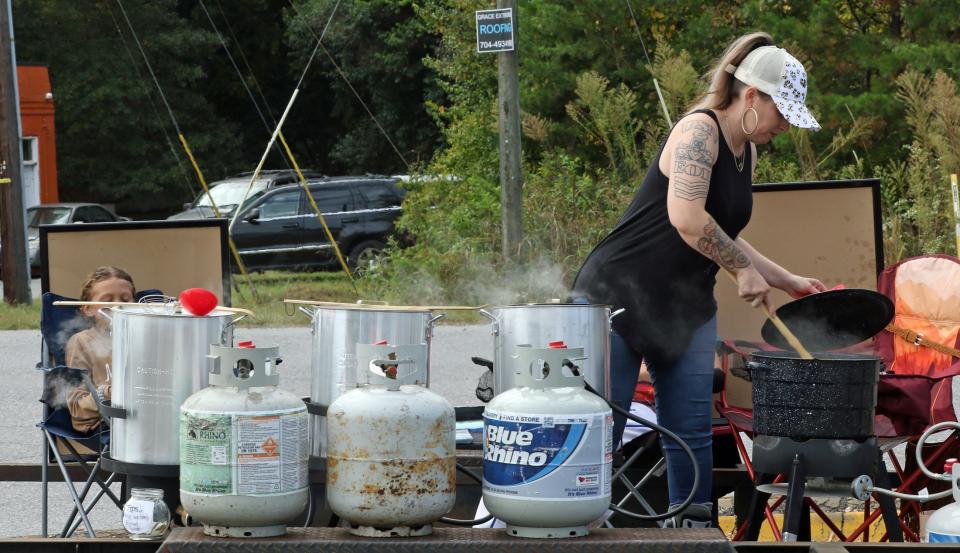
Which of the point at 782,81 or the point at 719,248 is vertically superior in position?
the point at 782,81

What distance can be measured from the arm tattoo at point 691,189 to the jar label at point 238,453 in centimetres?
133

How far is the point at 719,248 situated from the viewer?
11.3ft

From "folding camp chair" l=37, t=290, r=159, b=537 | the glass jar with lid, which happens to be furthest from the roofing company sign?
the glass jar with lid

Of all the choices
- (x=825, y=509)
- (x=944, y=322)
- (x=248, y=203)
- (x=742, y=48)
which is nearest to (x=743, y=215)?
(x=742, y=48)

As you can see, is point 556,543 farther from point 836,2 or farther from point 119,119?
point 119,119

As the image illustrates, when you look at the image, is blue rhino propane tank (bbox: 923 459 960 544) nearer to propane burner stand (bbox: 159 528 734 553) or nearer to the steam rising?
propane burner stand (bbox: 159 528 734 553)

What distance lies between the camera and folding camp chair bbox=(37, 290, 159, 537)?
406 cm

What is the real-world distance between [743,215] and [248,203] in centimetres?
1563


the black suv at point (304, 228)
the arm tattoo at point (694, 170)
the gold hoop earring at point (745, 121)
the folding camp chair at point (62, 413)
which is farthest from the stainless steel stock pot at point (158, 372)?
the black suv at point (304, 228)

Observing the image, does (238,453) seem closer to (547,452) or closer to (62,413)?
(547,452)

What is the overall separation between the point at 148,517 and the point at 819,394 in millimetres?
1811

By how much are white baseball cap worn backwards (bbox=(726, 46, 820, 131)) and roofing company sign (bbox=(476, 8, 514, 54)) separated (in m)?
8.23

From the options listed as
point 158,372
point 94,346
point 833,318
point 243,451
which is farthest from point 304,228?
point 243,451

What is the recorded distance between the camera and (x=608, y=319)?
3.27 m
